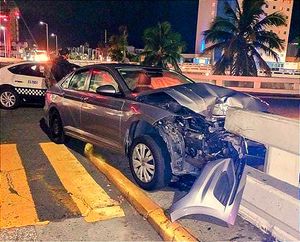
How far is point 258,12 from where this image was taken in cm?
2028

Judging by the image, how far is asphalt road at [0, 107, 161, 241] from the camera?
3.55 metres

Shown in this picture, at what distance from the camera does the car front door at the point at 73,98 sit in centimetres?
617

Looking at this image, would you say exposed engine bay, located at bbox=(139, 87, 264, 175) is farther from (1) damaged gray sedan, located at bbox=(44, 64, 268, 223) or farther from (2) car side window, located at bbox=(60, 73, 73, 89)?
(2) car side window, located at bbox=(60, 73, 73, 89)

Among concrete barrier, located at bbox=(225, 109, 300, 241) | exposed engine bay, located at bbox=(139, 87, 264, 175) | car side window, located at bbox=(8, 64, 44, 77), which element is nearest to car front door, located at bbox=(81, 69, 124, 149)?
exposed engine bay, located at bbox=(139, 87, 264, 175)

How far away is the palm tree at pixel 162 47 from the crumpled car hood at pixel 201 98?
18552 millimetres

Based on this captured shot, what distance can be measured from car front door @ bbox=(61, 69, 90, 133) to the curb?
3.44 ft

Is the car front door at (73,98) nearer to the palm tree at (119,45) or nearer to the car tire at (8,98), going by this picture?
the car tire at (8,98)

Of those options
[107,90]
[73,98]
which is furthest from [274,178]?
[73,98]

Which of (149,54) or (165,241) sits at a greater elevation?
(149,54)

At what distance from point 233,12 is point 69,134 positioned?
56.2 feet

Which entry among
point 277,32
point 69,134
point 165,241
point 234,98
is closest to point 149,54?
point 277,32

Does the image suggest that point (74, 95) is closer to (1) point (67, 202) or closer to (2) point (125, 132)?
(2) point (125, 132)

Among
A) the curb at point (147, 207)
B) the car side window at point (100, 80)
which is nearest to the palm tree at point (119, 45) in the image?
the car side window at point (100, 80)

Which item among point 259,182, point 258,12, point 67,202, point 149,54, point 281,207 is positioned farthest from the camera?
point 149,54
